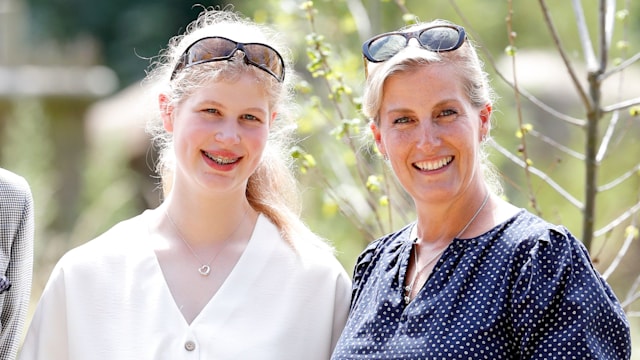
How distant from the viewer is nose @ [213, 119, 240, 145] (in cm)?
292

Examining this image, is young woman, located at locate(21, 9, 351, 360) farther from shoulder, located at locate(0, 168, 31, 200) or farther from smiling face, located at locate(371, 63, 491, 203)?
smiling face, located at locate(371, 63, 491, 203)

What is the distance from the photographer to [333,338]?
305cm

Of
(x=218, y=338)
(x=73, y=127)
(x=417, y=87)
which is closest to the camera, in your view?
(x=417, y=87)

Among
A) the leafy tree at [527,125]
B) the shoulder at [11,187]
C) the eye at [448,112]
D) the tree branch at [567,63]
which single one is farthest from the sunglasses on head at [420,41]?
the shoulder at [11,187]

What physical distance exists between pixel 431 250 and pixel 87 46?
459 inches

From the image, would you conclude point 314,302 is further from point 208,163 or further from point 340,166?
point 340,166

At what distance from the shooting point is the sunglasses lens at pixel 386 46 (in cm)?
Answer: 273

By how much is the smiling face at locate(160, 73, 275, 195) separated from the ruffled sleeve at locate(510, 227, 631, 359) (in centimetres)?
90

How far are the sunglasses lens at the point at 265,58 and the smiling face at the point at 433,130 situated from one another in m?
0.46

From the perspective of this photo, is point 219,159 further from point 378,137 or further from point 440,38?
point 440,38

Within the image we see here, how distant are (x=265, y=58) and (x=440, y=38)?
23.0 inches

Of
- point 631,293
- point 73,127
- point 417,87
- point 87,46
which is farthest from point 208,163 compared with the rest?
point 87,46

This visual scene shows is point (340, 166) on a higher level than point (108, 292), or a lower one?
higher

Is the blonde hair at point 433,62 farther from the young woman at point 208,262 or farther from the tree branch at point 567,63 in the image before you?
the tree branch at point 567,63
